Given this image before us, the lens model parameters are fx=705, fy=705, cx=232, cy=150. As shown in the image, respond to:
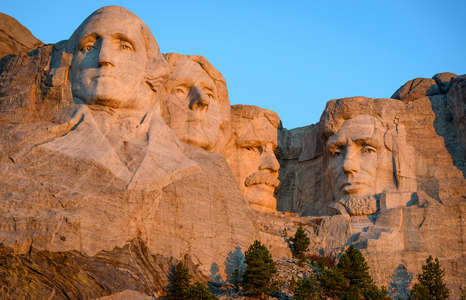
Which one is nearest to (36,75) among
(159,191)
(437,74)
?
→ (159,191)

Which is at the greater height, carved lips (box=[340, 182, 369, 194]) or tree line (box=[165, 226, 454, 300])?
carved lips (box=[340, 182, 369, 194])

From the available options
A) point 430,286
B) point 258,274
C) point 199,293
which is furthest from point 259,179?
point 199,293

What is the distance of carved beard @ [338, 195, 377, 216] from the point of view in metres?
19.5

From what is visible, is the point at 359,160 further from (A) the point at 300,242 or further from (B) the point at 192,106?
(B) the point at 192,106

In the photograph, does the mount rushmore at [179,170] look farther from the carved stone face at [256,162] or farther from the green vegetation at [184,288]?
the green vegetation at [184,288]

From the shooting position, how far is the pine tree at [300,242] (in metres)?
18.3

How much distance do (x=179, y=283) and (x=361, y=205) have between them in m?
7.03

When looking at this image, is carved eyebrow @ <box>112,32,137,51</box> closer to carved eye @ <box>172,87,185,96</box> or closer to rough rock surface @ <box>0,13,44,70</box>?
carved eye @ <box>172,87,185,96</box>

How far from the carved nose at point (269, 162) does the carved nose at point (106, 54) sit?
641 cm

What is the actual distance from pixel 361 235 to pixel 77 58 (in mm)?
8763

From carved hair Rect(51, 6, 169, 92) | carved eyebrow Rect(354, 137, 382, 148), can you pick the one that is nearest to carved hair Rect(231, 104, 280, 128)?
carved eyebrow Rect(354, 137, 382, 148)

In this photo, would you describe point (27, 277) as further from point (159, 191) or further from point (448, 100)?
point (448, 100)

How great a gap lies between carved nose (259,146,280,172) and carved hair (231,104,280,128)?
1.11 meters

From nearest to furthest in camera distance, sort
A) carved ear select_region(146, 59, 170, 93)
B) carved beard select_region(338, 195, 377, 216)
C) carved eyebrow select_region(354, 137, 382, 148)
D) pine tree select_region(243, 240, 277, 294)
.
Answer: pine tree select_region(243, 240, 277, 294), carved ear select_region(146, 59, 170, 93), carved beard select_region(338, 195, 377, 216), carved eyebrow select_region(354, 137, 382, 148)
